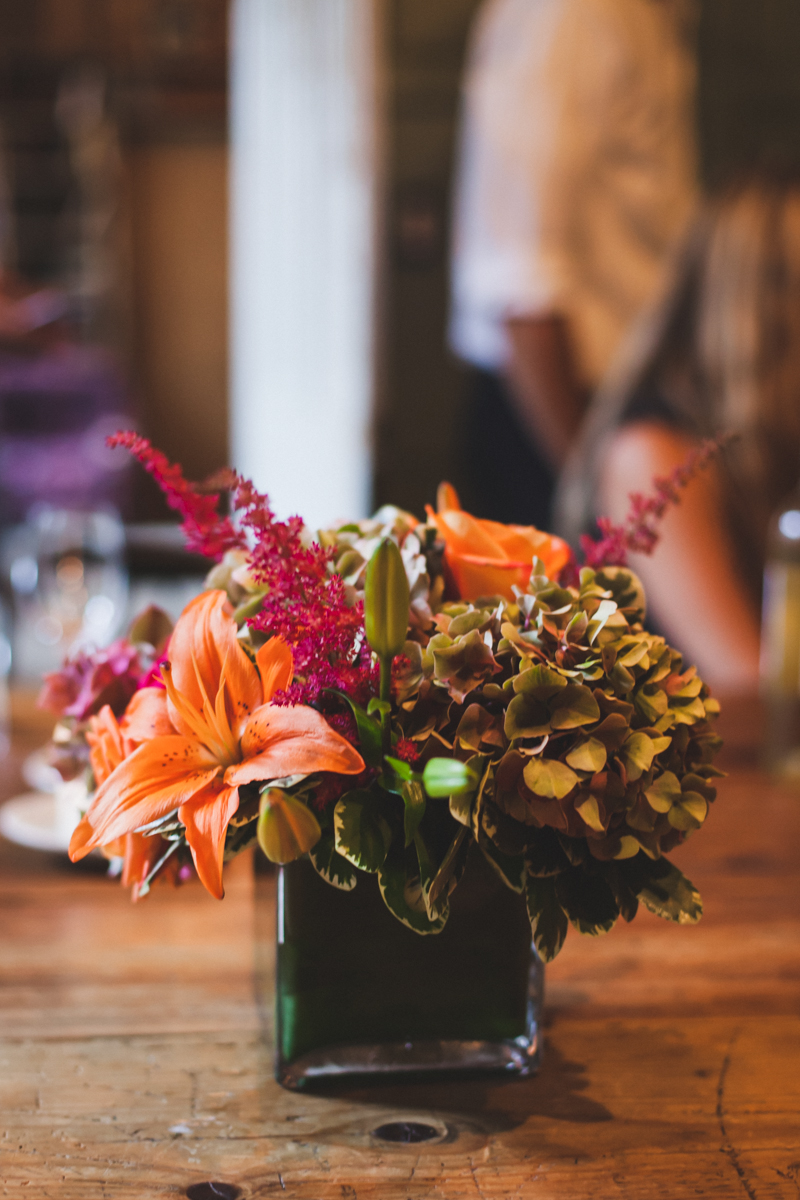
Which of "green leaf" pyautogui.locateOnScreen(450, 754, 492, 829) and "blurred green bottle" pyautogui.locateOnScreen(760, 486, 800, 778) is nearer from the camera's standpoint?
"green leaf" pyautogui.locateOnScreen(450, 754, 492, 829)

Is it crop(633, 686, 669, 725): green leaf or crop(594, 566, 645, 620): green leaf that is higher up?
crop(594, 566, 645, 620): green leaf

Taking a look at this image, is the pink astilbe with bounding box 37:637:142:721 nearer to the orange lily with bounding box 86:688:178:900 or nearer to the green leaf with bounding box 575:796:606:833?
the orange lily with bounding box 86:688:178:900

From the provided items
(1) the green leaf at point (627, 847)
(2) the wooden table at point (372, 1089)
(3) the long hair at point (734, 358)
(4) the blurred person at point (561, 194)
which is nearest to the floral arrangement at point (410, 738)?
(1) the green leaf at point (627, 847)

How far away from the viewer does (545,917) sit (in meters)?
0.41

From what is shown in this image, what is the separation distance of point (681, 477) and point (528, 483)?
5.93 ft

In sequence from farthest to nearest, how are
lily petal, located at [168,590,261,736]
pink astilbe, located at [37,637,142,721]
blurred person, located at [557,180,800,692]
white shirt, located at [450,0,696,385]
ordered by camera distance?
white shirt, located at [450,0,696,385]
blurred person, located at [557,180,800,692]
pink astilbe, located at [37,637,142,721]
lily petal, located at [168,590,261,736]

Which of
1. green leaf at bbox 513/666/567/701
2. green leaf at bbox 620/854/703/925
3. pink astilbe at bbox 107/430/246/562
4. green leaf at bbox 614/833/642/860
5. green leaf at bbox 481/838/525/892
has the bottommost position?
green leaf at bbox 620/854/703/925

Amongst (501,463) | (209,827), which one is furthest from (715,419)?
(209,827)

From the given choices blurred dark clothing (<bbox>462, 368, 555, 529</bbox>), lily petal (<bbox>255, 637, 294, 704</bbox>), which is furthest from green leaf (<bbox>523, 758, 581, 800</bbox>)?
blurred dark clothing (<bbox>462, 368, 555, 529</bbox>)

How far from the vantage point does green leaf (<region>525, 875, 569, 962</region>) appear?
0.41 meters

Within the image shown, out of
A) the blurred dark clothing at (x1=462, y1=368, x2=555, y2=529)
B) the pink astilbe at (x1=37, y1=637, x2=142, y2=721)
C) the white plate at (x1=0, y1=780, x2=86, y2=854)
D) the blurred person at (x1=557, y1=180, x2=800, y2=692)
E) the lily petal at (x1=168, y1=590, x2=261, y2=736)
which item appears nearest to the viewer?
the lily petal at (x1=168, y1=590, x2=261, y2=736)

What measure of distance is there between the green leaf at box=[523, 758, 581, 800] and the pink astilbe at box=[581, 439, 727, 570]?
0.46 feet

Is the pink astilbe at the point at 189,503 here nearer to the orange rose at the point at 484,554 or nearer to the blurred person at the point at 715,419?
the orange rose at the point at 484,554

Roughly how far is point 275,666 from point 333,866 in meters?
0.08
